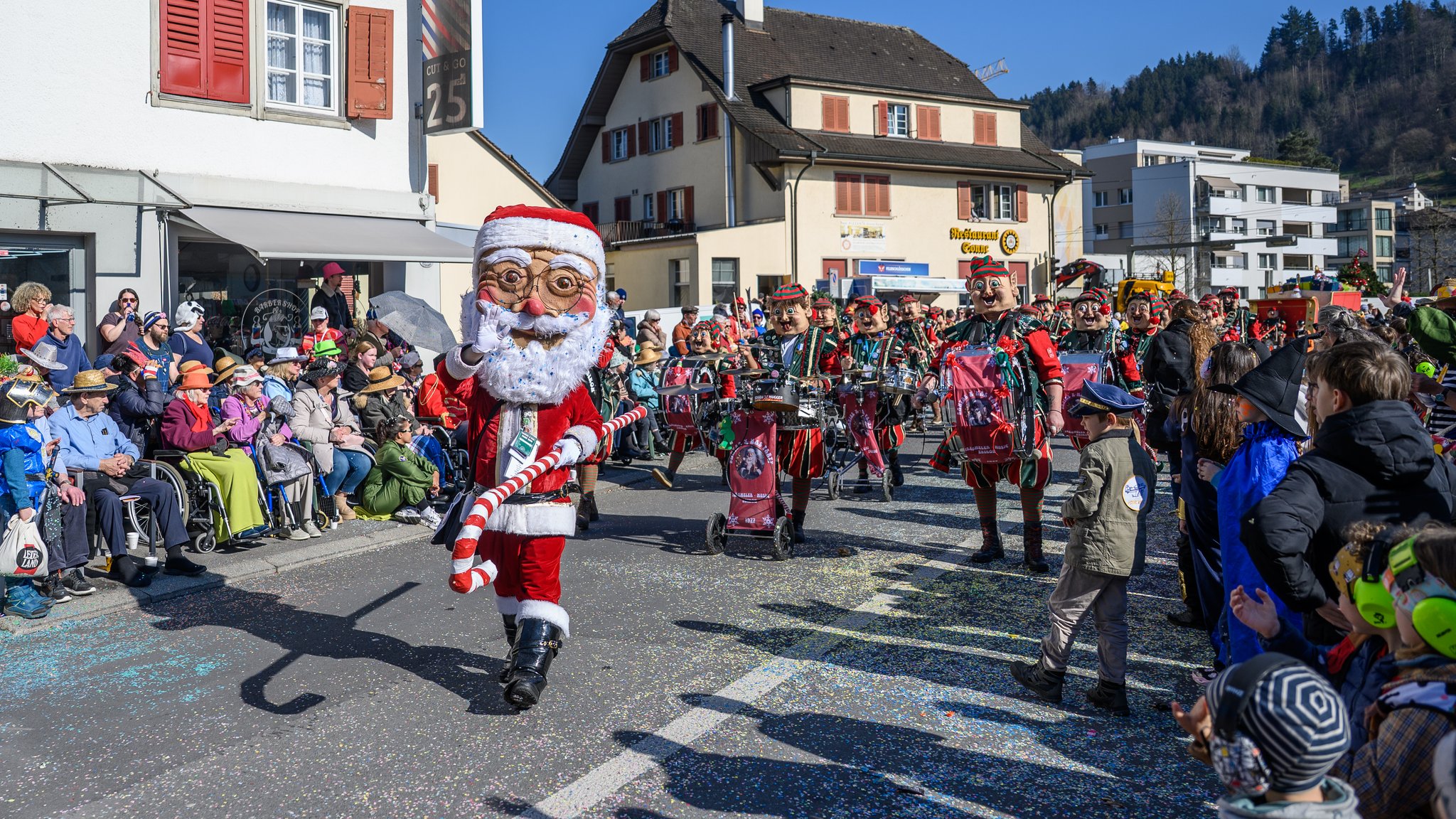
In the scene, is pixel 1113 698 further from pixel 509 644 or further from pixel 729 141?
pixel 729 141

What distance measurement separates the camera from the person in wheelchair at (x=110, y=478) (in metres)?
7.66

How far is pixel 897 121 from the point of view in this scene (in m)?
40.5

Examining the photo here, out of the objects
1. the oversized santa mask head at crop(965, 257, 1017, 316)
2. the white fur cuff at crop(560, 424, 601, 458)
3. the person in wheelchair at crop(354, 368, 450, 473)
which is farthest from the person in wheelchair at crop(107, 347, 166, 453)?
the oversized santa mask head at crop(965, 257, 1017, 316)

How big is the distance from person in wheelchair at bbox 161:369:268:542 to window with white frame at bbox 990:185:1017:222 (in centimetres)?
3634

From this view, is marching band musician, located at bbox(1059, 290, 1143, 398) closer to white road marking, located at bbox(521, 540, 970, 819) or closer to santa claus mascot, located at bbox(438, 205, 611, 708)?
white road marking, located at bbox(521, 540, 970, 819)

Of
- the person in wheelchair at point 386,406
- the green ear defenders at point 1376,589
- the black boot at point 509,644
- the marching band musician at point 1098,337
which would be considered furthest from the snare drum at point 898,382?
the green ear defenders at point 1376,589

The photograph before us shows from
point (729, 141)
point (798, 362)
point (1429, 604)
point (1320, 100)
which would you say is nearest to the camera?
point (1429, 604)

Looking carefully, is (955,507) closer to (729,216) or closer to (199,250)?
(199,250)

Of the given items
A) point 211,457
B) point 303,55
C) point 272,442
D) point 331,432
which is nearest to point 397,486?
point 331,432

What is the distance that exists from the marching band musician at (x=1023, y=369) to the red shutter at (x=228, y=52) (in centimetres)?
1083

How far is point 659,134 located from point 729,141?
3917 millimetres

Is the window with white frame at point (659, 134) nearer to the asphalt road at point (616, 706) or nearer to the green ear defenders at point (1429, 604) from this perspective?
the asphalt road at point (616, 706)

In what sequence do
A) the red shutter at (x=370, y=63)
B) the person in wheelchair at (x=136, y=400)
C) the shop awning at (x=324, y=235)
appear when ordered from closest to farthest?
the person in wheelchair at (x=136, y=400) → the shop awning at (x=324, y=235) → the red shutter at (x=370, y=63)

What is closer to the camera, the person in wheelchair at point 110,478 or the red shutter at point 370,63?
the person in wheelchair at point 110,478
